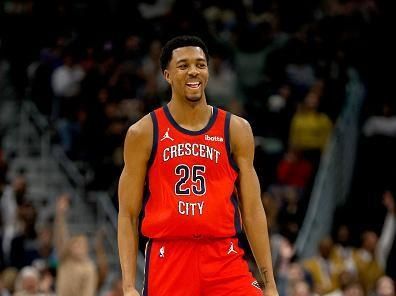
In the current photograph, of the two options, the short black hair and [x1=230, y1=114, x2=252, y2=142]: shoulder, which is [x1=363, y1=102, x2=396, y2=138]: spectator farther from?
the short black hair

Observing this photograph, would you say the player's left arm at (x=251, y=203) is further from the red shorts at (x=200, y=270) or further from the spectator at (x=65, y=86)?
the spectator at (x=65, y=86)

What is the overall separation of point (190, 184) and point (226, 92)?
10644mm

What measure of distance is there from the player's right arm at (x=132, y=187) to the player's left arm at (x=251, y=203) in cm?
54

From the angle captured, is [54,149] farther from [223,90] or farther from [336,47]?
[336,47]

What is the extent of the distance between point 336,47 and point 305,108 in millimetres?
2227

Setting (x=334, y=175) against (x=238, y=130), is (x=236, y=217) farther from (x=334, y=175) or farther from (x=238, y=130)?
(x=334, y=175)

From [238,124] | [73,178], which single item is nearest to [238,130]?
[238,124]

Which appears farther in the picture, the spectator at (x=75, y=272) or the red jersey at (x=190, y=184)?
the spectator at (x=75, y=272)

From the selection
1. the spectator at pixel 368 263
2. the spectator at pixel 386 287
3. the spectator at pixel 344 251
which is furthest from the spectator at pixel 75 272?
the spectator at pixel 368 263

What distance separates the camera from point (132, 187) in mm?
6973

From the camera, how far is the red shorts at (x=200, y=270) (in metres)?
6.81

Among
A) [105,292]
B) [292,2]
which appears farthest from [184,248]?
[292,2]

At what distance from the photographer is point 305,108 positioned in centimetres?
1641

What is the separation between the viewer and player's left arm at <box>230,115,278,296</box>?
6980 mm
